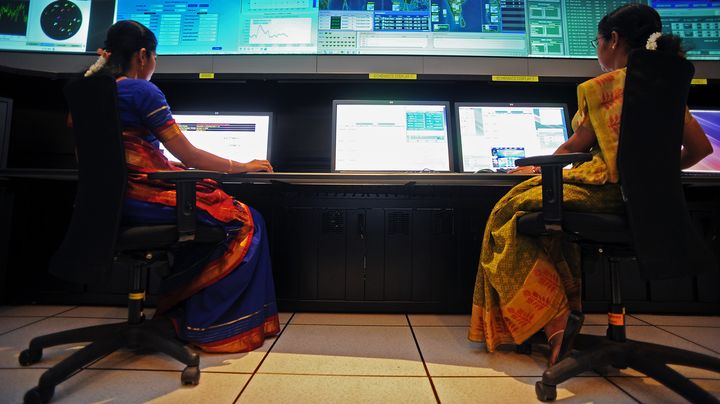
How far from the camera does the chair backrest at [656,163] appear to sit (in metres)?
0.92

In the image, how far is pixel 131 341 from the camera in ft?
3.79

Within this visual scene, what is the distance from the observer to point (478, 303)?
4.33 feet

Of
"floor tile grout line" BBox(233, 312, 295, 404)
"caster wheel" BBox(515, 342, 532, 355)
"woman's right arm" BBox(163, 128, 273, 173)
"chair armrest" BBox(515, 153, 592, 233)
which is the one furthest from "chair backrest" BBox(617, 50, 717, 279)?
"woman's right arm" BBox(163, 128, 273, 173)

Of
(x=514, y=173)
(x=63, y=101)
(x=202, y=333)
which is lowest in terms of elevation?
(x=202, y=333)

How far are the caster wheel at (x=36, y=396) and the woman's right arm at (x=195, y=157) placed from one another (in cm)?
80

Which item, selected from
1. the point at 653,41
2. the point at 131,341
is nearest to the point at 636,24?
the point at 653,41

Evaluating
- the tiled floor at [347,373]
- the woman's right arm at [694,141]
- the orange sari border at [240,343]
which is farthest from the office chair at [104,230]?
the woman's right arm at [694,141]

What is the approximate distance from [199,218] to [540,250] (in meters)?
1.26

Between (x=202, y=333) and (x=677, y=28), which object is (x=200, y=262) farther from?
(x=677, y=28)

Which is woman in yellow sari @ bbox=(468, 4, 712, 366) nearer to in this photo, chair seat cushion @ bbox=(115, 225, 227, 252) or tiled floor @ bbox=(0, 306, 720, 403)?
tiled floor @ bbox=(0, 306, 720, 403)

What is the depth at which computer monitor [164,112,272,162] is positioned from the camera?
A: 1.89 m

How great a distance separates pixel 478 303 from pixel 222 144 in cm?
158

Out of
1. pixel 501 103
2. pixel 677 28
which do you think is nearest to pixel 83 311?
pixel 501 103

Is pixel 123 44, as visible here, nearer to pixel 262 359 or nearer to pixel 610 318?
pixel 262 359
